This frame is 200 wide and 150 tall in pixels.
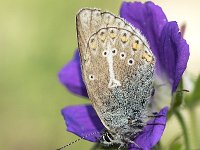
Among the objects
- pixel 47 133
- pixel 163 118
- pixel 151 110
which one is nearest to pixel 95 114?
pixel 151 110

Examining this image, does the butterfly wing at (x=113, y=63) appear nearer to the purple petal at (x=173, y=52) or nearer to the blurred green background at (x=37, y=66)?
the purple petal at (x=173, y=52)

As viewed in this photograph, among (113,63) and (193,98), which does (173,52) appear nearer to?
(113,63)

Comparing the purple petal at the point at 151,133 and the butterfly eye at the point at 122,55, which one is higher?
the butterfly eye at the point at 122,55

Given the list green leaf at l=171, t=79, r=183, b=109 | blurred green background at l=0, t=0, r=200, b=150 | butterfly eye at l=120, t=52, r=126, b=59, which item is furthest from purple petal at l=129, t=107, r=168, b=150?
blurred green background at l=0, t=0, r=200, b=150

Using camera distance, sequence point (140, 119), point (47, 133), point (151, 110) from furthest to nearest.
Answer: point (47, 133) < point (151, 110) < point (140, 119)

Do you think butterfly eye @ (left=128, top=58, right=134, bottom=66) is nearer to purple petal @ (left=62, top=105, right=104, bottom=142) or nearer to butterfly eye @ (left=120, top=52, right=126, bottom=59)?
butterfly eye @ (left=120, top=52, right=126, bottom=59)

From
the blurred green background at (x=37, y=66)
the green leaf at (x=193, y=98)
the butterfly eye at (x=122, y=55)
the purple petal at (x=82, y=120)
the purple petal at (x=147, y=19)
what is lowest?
the blurred green background at (x=37, y=66)

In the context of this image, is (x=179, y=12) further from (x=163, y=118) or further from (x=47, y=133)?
(x=163, y=118)

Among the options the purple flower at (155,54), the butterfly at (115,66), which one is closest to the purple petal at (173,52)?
the purple flower at (155,54)
